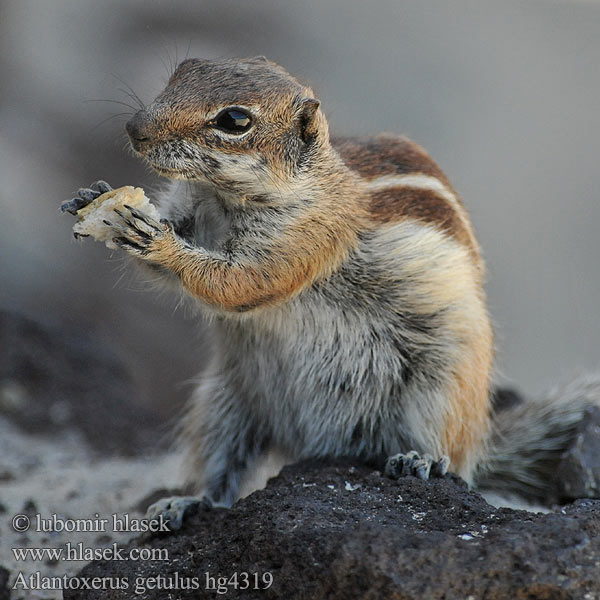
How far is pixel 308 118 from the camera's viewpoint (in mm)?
3062

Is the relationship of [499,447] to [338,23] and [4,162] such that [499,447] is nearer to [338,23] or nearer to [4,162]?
[4,162]

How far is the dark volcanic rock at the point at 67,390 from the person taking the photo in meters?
4.73

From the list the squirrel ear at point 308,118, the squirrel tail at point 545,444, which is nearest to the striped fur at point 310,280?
the squirrel ear at point 308,118

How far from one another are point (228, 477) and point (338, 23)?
18.3ft

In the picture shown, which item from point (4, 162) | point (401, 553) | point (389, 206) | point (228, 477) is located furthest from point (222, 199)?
point (4, 162)

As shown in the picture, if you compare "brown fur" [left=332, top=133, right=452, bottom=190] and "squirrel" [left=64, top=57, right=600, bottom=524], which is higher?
"brown fur" [left=332, top=133, right=452, bottom=190]

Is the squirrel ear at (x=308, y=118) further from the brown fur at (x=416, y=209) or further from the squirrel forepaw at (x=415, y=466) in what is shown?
the squirrel forepaw at (x=415, y=466)

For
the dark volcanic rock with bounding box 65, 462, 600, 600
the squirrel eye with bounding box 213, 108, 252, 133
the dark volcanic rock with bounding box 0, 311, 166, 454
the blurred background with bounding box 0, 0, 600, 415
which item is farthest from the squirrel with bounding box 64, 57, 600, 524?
the blurred background with bounding box 0, 0, 600, 415

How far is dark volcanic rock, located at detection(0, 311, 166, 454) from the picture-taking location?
4727 millimetres

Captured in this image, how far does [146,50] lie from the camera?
25.8ft

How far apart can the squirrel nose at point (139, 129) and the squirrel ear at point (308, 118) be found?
0.53 m

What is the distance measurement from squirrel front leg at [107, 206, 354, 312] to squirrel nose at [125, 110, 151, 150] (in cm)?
27

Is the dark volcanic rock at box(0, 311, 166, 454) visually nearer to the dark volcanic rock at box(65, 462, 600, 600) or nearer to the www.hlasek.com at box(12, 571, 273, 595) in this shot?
the dark volcanic rock at box(65, 462, 600, 600)

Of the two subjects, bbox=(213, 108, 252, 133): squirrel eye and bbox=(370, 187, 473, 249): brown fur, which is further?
bbox=(370, 187, 473, 249): brown fur
